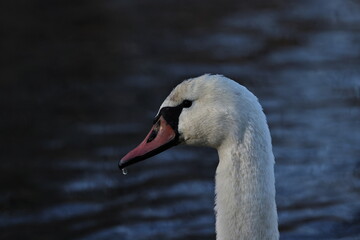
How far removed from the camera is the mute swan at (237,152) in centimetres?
599

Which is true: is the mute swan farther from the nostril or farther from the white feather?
the nostril

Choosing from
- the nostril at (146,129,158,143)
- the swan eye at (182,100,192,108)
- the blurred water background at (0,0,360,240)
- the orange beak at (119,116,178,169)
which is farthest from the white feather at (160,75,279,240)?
the blurred water background at (0,0,360,240)

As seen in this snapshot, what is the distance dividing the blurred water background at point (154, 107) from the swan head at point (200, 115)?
276 cm

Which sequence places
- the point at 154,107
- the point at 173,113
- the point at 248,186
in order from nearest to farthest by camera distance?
the point at 248,186
the point at 173,113
the point at 154,107

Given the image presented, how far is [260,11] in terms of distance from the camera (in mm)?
15016

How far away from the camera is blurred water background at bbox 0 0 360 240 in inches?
379

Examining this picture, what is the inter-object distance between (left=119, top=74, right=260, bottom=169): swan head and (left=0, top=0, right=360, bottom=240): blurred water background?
2756 millimetres

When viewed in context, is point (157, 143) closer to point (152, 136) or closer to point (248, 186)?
point (152, 136)

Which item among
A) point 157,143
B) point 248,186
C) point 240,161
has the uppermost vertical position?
point 157,143

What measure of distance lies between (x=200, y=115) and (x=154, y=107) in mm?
5548

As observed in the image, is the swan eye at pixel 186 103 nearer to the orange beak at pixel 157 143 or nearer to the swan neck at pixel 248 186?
the orange beak at pixel 157 143

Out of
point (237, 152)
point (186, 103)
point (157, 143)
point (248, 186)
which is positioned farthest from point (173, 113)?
point (248, 186)

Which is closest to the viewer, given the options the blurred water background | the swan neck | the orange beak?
the swan neck

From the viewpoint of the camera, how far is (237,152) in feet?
19.8
